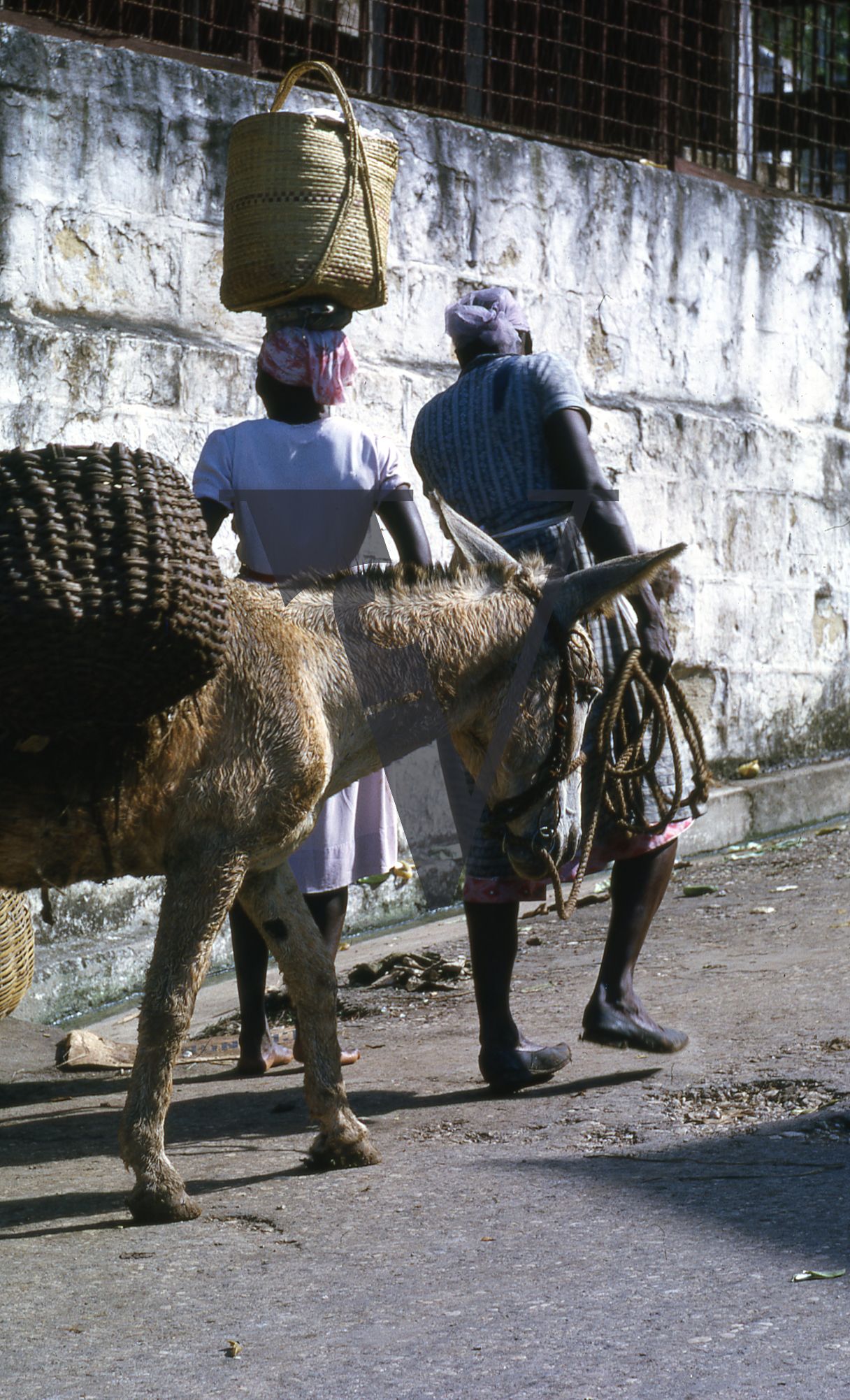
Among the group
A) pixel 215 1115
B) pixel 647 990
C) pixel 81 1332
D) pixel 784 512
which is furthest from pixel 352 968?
pixel 784 512

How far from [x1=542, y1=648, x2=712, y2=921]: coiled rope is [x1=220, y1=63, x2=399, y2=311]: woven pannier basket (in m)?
1.66

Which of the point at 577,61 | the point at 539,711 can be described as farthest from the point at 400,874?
the point at 577,61

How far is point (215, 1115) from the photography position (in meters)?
4.46

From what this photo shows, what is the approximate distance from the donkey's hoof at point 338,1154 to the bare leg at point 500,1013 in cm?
63

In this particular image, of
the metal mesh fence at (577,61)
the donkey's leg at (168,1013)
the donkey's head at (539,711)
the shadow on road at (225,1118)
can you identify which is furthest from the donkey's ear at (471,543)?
the metal mesh fence at (577,61)

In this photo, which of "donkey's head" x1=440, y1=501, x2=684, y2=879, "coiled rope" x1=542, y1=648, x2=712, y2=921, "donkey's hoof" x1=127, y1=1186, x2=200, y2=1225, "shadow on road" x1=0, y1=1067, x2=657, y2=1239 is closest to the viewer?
"donkey's hoof" x1=127, y1=1186, x2=200, y2=1225

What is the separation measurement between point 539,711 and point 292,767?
0.70m

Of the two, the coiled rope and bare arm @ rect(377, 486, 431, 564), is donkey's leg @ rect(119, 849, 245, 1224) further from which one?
bare arm @ rect(377, 486, 431, 564)

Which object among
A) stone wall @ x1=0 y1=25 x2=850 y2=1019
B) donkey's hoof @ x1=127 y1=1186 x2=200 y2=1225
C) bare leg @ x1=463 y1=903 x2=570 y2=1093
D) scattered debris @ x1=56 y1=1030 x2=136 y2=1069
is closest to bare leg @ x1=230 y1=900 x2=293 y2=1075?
scattered debris @ x1=56 y1=1030 x2=136 y2=1069

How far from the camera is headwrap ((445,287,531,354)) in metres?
4.65

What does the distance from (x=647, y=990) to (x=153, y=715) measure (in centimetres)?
265

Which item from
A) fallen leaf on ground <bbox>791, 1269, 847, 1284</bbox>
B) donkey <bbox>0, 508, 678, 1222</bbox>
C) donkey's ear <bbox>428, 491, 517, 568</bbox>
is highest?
donkey's ear <bbox>428, 491, 517, 568</bbox>

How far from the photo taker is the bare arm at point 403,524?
4.70m

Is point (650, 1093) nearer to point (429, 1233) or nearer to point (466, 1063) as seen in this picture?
point (466, 1063)
